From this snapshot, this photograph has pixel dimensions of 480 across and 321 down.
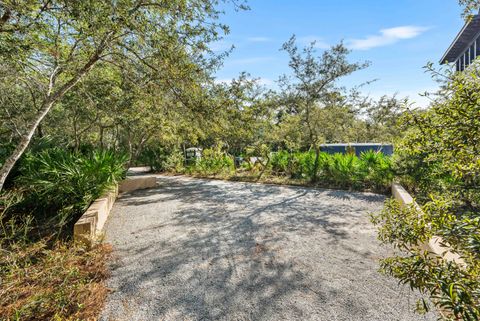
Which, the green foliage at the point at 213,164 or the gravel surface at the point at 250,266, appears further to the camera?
the green foliage at the point at 213,164

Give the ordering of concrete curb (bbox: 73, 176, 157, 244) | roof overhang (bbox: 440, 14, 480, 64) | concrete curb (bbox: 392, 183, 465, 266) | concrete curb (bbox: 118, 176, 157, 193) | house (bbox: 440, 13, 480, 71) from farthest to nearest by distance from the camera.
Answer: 1. house (bbox: 440, 13, 480, 71)
2. roof overhang (bbox: 440, 14, 480, 64)
3. concrete curb (bbox: 118, 176, 157, 193)
4. concrete curb (bbox: 73, 176, 157, 244)
5. concrete curb (bbox: 392, 183, 465, 266)

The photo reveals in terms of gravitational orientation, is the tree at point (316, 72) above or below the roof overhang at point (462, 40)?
below

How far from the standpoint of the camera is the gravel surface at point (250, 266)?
228 centimetres

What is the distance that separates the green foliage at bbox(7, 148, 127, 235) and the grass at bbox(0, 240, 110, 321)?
1.37 metres

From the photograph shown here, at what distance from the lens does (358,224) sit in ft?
15.4

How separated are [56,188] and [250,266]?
411 cm

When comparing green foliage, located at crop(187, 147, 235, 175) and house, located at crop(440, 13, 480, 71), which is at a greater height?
house, located at crop(440, 13, 480, 71)

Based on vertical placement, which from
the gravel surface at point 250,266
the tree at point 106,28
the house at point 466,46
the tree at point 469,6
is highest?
the house at point 466,46

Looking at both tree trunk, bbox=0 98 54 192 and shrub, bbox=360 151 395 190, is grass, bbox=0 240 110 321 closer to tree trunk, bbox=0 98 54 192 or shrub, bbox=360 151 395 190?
tree trunk, bbox=0 98 54 192

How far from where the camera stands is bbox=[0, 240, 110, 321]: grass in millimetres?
2133

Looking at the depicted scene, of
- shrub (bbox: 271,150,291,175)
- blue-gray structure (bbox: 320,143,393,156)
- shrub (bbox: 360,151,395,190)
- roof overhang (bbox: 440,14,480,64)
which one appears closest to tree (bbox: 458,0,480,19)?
shrub (bbox: 360,151,395,190)

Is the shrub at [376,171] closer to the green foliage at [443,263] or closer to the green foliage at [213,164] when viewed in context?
the green foliage at [213,164]

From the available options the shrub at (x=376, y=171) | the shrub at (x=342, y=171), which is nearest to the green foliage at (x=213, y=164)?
the shrub at (x=342, y=171)

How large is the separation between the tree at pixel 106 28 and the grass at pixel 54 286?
138 cm
